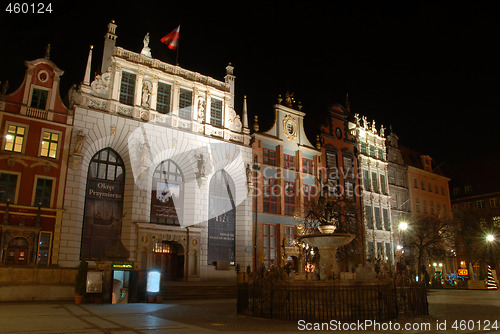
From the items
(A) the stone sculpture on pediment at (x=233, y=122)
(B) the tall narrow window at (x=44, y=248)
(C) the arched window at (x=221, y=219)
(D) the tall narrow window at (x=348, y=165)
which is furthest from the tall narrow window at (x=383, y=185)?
(B) the tall narrow window at (x=44, y=248)

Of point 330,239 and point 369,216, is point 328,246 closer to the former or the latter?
point 330,239

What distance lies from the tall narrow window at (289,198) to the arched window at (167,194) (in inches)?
419

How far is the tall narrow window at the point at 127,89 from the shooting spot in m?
31.8

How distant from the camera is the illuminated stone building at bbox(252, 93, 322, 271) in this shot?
37062 mm

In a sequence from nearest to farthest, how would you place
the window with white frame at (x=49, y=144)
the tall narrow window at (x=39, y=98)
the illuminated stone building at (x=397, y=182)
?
the window with white frame at (x=49, y=144), the tall narrow window at (x=39, y=98), the illuminated stone building at (x=397, y=182)

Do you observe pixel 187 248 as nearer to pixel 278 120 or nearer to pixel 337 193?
pixel 278 120

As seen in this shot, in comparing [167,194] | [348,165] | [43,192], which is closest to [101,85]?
[43,192]

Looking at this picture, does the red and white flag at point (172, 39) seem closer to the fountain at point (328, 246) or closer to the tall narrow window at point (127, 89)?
the tall narrow window at point (127, 89)

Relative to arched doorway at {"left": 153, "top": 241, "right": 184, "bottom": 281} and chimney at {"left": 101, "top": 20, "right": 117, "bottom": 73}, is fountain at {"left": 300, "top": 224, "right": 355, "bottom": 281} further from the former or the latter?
chimney at {"left": 101, "top": 20, "right": 117, "bottom": 73}

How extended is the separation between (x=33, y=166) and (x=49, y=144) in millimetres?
1852

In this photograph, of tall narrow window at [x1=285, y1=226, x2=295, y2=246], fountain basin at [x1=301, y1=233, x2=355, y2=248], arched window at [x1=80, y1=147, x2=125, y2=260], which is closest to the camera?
fountain basin at [x1=301, y1=233, x2=355, y2=248]

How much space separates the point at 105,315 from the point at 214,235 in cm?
1984

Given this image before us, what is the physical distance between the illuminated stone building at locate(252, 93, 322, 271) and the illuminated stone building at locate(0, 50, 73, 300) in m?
16.2

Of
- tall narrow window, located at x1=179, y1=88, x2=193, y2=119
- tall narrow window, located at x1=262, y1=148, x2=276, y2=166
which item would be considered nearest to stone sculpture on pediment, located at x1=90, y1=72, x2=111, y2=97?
tall narrow window, located at x1=179, y1=88, x2=193, y2=119
